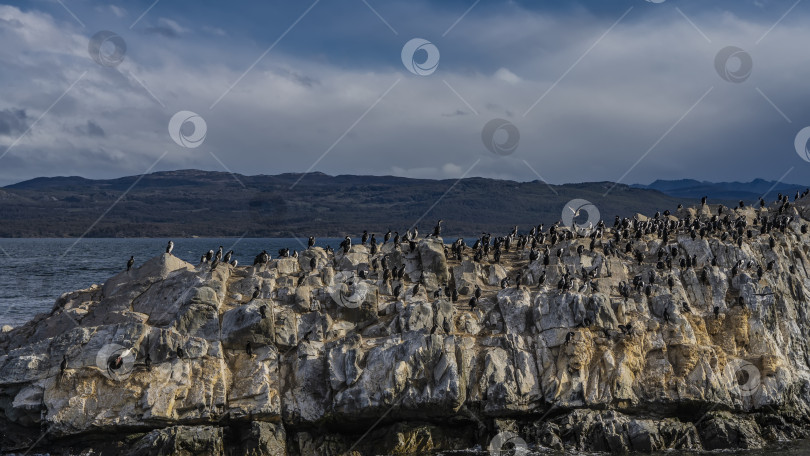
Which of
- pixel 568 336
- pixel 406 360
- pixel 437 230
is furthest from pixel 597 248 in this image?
pixel 406 360

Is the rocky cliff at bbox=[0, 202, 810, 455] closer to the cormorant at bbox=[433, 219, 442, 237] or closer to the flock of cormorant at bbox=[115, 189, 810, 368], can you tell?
the flock of cormorant at bbox=[115, 189, 810, 368]

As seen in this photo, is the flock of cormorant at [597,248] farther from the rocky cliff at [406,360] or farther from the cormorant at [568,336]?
the rocky cliff at [406,360]

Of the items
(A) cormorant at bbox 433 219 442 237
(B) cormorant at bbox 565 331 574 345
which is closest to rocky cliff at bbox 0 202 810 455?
(B) cormorant at bbox 565 331 574 345

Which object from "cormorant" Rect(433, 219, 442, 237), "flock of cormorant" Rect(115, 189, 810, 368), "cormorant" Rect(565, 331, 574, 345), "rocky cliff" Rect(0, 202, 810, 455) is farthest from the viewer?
"cormorant" Rect(433, 219, 442, 237)

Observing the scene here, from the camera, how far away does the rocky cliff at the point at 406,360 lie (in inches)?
1251

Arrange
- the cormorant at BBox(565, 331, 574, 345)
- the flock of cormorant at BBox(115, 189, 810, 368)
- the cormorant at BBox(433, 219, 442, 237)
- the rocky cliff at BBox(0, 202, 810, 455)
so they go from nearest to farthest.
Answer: the rocky cliff at BBox(0, 202, 810, 455), the cormorant at BBox(565, 331, 574, 345), the flock of cormorant at BBox(115, 189, 810, 368), the cormorant at BBox(433, 219, 442, 237)

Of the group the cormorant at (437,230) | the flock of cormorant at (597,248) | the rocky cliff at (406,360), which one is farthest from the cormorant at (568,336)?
the cormorant at (437,230)

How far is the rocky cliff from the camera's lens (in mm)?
31781

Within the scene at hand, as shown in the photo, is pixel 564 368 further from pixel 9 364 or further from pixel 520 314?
pixel 9 364

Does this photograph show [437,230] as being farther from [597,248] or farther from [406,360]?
[406,360]

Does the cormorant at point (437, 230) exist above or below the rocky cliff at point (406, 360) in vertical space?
above

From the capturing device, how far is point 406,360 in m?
34.1

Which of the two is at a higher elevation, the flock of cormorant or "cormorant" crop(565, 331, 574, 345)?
the flock of cormorant

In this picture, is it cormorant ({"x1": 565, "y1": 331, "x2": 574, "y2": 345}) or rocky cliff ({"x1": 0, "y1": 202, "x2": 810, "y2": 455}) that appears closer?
rocky cliff ({"x1": 0, "y1": 202, "x2": 810, "y2": 455})
